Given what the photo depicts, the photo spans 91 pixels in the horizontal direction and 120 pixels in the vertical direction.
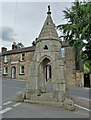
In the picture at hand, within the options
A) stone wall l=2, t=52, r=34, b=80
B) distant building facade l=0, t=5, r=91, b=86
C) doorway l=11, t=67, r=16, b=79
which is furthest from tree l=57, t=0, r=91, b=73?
doorway l=11, t=67, r=16, b=79

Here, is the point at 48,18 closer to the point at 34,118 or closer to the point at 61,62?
the point at 61,62

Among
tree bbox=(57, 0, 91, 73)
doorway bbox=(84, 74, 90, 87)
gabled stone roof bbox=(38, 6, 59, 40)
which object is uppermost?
tree bbox=(57, 0, 91, 73)

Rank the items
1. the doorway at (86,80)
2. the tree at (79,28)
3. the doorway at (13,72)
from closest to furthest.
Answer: the tree at (79,28) → the doorway at (86,80) → the doorway at (13,72)

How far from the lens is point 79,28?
98.4ft

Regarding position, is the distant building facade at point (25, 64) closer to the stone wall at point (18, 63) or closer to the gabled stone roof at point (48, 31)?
the stone wall at point (18, 63)

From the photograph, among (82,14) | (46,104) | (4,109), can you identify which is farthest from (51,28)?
(82,14)

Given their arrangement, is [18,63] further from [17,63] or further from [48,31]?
[48,31]

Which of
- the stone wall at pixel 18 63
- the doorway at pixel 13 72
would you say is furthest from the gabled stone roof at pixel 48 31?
the doorway at pixel 13 72

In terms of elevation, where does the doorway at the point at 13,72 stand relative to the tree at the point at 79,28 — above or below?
below

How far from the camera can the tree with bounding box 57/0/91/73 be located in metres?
28.3

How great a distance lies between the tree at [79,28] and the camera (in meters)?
28.3

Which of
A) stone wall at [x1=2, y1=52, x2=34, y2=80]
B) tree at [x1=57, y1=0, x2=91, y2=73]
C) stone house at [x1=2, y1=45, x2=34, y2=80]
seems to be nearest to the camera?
tree at [x1=57, y1=0, x2=91, y2=73]

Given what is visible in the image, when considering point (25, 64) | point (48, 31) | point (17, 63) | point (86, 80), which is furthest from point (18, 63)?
point (48, 31)

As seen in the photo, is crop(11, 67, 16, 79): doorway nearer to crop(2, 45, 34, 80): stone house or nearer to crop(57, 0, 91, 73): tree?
crop(2, 45, 34, 80): stone house
